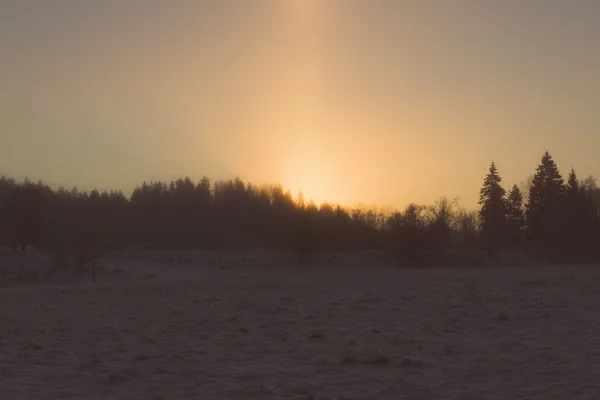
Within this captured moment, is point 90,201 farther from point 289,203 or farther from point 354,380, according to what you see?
point 354,380

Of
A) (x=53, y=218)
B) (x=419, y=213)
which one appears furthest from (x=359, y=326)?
(x=53, y=218)

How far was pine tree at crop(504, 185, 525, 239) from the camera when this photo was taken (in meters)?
84.6

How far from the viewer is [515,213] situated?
93.1m

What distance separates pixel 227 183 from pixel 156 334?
5093 inches

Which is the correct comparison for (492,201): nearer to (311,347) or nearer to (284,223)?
(284,223)

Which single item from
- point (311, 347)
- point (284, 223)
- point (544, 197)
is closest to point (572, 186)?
point (544, 197)

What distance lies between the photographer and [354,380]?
9844mm

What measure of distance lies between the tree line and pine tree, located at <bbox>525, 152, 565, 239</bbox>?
0.43 feet

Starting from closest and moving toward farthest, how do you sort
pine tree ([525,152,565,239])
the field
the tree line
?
the field
the tree line
pine tree ([525,152,565,239])

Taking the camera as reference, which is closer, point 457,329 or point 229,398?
point 229,398

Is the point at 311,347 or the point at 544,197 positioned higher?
the point at 544,197

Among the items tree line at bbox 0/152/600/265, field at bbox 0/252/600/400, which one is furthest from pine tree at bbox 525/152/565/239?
field at bbox 0/252/600/400

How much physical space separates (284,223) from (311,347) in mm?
77635

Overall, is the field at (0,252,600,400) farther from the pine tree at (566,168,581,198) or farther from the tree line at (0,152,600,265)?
the pine tree at (566,168,581,198)
